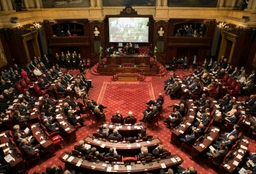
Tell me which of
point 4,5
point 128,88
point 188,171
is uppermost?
point 4,5

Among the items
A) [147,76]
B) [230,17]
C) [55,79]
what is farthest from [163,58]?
[55,79]

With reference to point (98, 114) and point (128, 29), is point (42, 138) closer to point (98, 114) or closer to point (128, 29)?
point (98, 114)

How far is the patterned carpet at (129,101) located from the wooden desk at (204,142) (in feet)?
1.70

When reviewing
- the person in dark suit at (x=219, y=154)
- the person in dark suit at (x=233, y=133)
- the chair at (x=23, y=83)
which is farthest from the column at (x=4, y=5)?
the person in dark suit at (x=233, y=133)

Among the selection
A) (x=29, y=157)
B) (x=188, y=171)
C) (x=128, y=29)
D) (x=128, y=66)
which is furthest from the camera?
(x=128, y=29)

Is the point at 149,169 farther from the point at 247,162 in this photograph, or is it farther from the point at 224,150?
the point at 247,162

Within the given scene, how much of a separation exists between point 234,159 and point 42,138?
23.7 ft

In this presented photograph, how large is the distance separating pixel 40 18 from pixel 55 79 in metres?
7.11

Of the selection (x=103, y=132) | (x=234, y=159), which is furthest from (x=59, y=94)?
(x=234, y=159)

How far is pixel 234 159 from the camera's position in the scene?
22.1 ft

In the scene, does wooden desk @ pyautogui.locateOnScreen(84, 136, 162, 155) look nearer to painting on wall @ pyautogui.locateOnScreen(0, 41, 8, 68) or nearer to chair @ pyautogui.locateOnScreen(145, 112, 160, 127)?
chair @ pyautogui.locateOnScreen(145, 112, 160, 127)

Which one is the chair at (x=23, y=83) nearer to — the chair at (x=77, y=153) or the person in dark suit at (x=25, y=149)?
the person in dark suit at (x=25, y=149)

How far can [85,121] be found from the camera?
33.6 feet

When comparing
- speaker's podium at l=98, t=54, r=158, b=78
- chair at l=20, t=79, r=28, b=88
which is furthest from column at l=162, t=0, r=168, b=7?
chair at l=20, t=79, r=28, b=88
